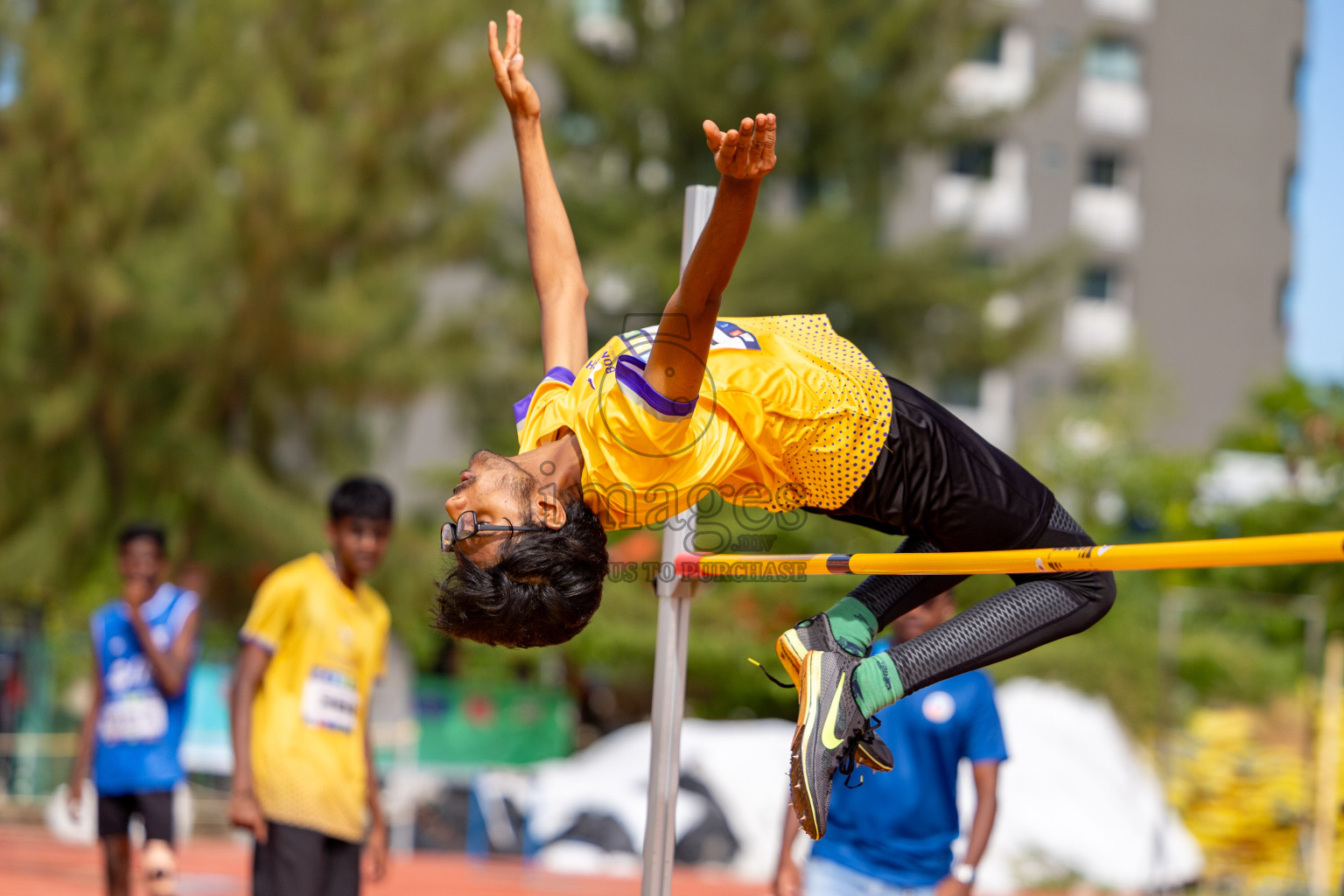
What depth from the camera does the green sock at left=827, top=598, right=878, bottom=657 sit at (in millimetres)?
2928

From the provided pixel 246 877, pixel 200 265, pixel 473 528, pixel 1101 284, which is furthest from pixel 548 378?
pixel 1101 284

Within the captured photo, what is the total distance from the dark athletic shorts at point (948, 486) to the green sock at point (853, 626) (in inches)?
9.7

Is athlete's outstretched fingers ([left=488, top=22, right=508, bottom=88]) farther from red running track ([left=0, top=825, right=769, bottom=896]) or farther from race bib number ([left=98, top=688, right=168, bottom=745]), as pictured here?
red running track ([left=0, top=825, right=769, bottom=896])

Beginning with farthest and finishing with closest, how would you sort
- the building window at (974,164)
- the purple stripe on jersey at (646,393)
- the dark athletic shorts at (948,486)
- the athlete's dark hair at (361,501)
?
the building window at (974,164) < the athlete's dark hair at (361,501) < the dark athletic shorts at (948,486) < the purple stripe on jersey at (646,393)

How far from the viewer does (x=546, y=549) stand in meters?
2.68

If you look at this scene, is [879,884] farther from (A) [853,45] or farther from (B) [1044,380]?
(B) [1044,380]

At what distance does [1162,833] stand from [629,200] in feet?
31.8

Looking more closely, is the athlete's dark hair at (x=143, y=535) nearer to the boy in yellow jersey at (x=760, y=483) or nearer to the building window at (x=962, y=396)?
the boy in yellow jersey at (x=760, y=483)

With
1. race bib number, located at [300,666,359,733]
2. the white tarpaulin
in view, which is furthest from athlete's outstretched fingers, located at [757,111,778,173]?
the white tarpaulin

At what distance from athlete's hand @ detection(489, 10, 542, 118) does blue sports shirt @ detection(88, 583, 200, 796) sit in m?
3.01

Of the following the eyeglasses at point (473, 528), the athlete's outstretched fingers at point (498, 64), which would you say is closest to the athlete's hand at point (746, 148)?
the eyeglasses at point (473, 528)

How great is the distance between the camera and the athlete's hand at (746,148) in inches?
94.8

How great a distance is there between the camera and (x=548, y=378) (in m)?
3.05

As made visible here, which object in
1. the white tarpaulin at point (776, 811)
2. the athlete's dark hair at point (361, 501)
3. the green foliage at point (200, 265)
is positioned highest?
the green foliage at point (200, 265)
